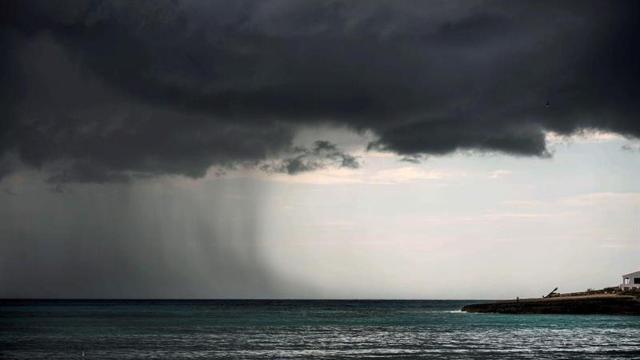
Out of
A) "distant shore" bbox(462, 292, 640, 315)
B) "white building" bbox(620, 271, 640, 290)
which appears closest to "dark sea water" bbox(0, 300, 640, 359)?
"distant shore" bbox(462, 292, 640, 315)

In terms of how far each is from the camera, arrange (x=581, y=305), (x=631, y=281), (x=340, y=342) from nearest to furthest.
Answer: (x=340, y=342)
(x=581, y=305)
(x=631, y=281)

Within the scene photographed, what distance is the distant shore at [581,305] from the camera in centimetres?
15900

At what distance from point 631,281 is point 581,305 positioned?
845 inches

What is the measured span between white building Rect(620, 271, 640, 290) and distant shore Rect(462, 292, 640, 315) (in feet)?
19.6

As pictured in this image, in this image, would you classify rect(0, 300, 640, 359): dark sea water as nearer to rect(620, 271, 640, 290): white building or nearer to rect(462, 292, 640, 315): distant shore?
rect(462, 292, 640, 315): distant shore

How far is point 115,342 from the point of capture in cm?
10544

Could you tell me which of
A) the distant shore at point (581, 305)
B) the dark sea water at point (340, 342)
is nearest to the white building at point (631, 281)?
the distant shore at point (581, 305)

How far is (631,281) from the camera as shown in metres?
179

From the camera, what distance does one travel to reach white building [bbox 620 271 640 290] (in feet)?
578

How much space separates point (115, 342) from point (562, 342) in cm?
5495

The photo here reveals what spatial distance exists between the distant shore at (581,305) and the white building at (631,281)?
5.96 m

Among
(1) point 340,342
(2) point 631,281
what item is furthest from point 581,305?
(1) point 340,342

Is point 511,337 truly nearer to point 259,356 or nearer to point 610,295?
point 259,356

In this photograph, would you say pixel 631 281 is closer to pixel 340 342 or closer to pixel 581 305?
pixel 581 305
